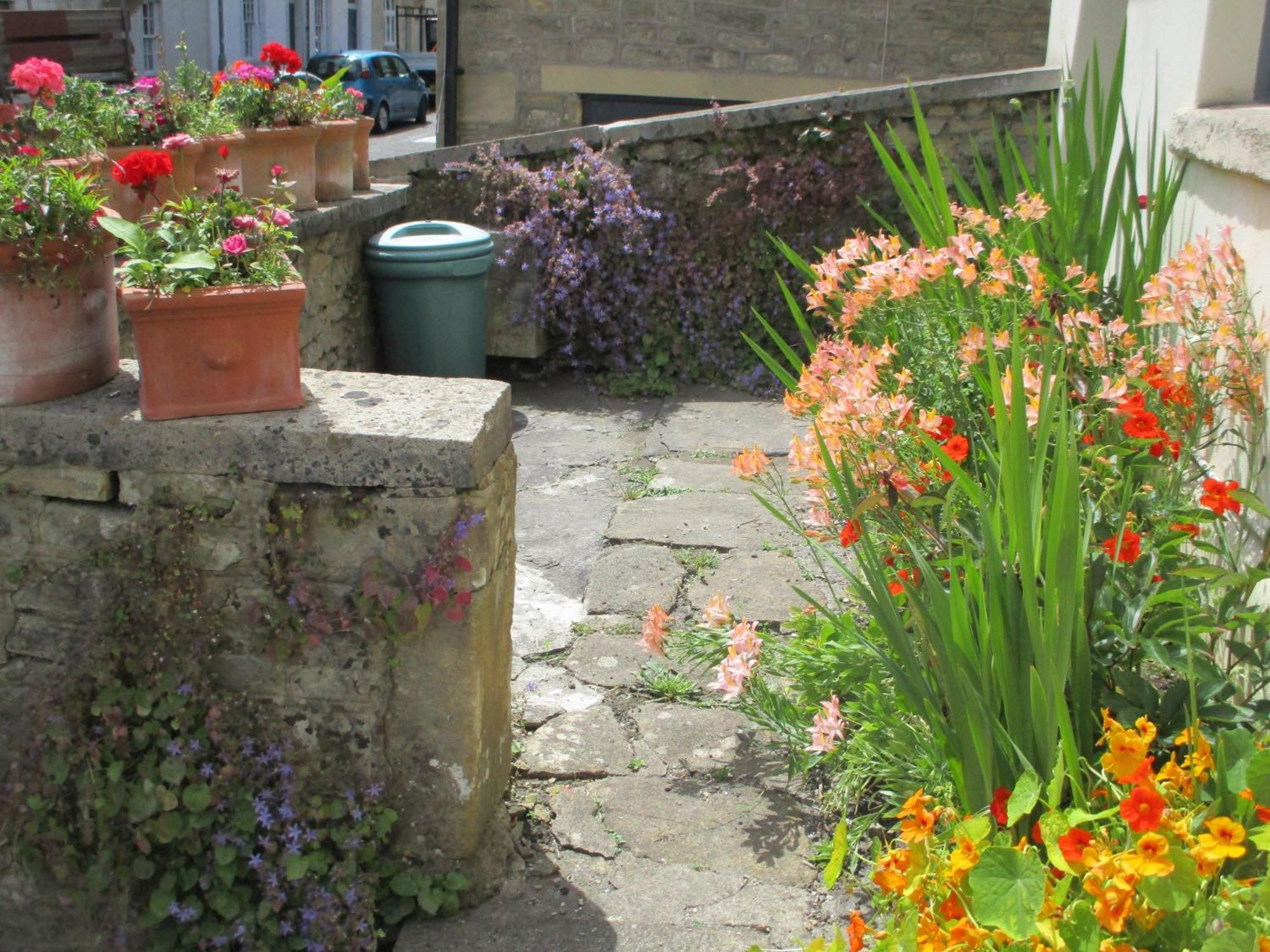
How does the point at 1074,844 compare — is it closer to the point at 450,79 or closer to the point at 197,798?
the point at 197,798

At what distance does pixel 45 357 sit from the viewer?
249 centimetres

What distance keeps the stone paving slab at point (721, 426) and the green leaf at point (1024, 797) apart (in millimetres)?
3337

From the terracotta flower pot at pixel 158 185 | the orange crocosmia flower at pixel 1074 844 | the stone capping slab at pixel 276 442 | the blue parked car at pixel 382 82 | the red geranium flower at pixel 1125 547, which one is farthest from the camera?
the blue parked car at pixel 382 82

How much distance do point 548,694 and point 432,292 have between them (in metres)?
2.85

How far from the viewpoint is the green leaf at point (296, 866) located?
7.87 ft

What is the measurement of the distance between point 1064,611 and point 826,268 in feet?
5.23

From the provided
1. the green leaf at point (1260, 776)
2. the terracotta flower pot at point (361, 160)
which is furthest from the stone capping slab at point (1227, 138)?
the terracotta flower pot at point (361, 160)

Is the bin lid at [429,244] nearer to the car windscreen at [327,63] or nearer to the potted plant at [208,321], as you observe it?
the potted plant at [208,321]

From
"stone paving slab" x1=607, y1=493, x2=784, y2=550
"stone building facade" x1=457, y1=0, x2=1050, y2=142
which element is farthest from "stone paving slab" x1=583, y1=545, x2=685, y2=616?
"stone building facade" x1=457, y1=0, x2=1050, y2=142

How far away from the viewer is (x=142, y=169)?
8.07 ft

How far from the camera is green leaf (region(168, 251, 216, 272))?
2402 mm

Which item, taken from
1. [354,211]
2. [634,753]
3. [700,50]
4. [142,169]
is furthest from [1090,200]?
[700,50]

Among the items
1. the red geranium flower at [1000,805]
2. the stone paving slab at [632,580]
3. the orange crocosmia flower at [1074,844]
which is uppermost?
the orange crocosmia flower at [1074,844]

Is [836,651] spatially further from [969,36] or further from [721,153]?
[969,36]
